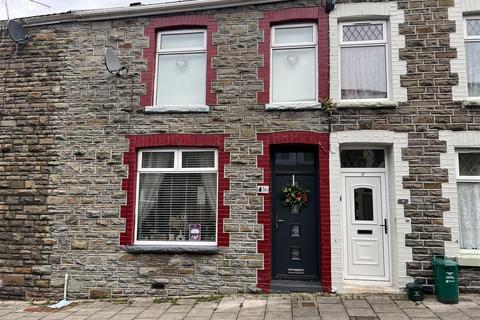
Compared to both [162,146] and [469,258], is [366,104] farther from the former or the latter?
[162,146]

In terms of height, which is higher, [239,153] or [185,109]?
[185,109]

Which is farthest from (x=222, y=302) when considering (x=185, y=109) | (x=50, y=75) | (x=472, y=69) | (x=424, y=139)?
(x=472, y=69)

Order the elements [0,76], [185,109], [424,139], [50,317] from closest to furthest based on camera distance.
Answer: [50,317] < [424,139] < [185,109] < [0,76]

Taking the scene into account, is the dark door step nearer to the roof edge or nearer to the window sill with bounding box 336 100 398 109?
the window sill with bounding box 336 100 398 109

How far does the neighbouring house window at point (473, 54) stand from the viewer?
7.41 meters

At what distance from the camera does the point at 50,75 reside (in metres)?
8.25

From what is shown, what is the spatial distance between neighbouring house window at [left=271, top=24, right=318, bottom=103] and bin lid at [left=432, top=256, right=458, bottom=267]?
3600 mm

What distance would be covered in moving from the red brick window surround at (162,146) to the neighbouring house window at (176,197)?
154mm

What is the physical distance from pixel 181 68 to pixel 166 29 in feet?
2.94

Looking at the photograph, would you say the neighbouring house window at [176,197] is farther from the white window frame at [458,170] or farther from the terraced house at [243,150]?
the white window frame at [458,170]

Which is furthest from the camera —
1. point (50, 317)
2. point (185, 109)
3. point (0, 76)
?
point (0, 76)

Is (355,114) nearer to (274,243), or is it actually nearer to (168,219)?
(274,243)

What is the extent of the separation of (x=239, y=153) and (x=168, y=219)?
1.94m

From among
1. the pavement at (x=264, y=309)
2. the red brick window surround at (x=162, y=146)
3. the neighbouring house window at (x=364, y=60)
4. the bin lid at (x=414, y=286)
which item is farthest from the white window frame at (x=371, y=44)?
the pavement at (x=264, y=309)
